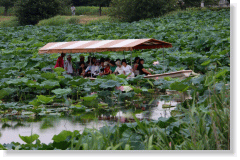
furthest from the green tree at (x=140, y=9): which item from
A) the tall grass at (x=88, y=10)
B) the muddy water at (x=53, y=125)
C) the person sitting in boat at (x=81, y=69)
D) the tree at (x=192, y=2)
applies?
the muddy water at (x=53, y=125)

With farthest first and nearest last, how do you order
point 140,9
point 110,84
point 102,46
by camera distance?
1. point 140,9
2. point 102,46
3. point 110,84

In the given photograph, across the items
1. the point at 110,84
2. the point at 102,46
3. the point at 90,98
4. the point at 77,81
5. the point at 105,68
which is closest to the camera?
the point at 90,98

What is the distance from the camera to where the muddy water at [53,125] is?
210 inches

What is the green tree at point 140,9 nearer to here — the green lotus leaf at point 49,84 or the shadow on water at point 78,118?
the green lotus leaf at point 49,84

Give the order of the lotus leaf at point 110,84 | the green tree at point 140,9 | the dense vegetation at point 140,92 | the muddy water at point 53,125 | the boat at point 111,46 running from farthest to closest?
the green tree at point 140,9 < the boat at point 111,46 < the lotus leaf at point 110,84 < the muddy water at point 53,125 < the dense vegetation at point 140,92

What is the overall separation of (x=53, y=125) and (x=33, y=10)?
2687 centimetres

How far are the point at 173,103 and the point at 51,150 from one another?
4.10 metres

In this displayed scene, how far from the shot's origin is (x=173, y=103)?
7195 millimetres

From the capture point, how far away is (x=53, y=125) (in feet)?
19.1

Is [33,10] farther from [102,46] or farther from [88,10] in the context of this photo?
[102,46]

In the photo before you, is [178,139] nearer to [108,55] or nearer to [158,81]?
[158,81]

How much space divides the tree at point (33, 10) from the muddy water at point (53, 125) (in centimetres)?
2556

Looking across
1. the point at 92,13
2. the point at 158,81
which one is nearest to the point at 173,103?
the point at 158,81

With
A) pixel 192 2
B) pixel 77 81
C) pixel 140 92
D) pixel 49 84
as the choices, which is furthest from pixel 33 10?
pixel 77 81
